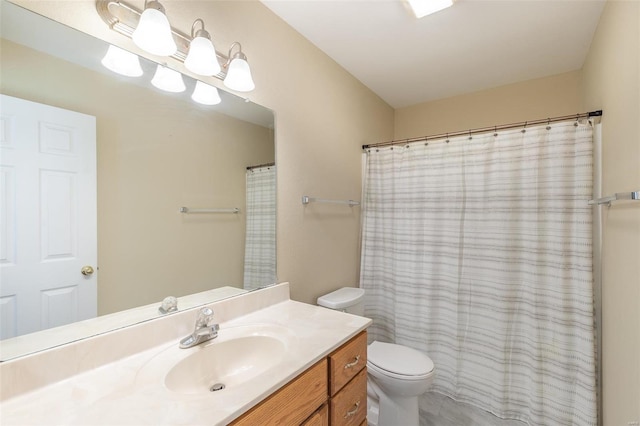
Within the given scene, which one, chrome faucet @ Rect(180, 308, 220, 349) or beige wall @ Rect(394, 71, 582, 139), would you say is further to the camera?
beige wall @ Rect(394, 71, 582, 139)

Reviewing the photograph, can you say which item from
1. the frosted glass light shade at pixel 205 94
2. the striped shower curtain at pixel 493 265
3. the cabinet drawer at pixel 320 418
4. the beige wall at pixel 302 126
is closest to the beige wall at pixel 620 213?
the striped shower curtain at pixel 493 265

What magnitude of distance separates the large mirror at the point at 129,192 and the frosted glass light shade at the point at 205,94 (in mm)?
23

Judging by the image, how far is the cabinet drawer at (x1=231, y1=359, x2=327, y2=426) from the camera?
73 centimetres

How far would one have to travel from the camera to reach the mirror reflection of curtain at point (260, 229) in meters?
1.44

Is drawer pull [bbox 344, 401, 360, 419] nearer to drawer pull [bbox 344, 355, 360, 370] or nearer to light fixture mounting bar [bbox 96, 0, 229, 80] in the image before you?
drawer pull [bbox 344, 355, 360, 370]

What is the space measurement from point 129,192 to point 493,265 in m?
2.09

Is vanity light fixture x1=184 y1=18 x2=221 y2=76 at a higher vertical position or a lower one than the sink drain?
higher

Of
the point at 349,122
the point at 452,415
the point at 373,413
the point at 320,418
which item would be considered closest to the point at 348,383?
the point at 320,418

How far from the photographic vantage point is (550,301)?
5.50 ft

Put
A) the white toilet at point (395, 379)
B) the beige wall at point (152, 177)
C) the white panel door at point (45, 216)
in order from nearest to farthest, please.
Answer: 1. the white panel door at point (45, 216)
2. the beige wall at point (152, 177)
3. the white toilet at point (395, 379)

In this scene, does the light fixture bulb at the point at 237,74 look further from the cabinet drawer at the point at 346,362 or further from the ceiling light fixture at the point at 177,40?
the cabinet drawer at the point at 346,362

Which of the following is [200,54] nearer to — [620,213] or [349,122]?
[349,122]

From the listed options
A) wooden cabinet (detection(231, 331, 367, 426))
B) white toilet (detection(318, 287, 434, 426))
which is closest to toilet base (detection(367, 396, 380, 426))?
white toilet (detection(318, 287, 434, 426))

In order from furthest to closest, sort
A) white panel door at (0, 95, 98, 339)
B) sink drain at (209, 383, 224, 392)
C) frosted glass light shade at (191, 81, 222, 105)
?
frosted glass light shade at (191, 81, 222, 105) < sink drain at (209, 383, 224, 392) < white panel door at (0, 95, 98, 339)
